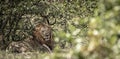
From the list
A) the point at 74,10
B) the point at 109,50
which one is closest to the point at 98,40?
the point at 109,50

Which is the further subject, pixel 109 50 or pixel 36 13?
pixel 36 13

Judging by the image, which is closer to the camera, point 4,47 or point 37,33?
point 4,47

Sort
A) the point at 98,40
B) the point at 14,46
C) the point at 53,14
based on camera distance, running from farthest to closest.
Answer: the point at 53,14 → the point at 14,46 → the point at 98,40

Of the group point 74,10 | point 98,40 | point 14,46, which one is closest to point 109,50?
point 98,40

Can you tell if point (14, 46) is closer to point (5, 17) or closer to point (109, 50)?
point (5, 17)

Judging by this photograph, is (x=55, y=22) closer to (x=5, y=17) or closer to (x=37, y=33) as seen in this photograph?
(x=37, y=33)

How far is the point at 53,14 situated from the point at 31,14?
41.4 inches

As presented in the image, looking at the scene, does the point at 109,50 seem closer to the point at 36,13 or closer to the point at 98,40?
the point at 98,40

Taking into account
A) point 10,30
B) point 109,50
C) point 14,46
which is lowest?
point 109,50

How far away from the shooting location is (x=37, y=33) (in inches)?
724

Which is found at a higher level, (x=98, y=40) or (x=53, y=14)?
(x=53, y=14)

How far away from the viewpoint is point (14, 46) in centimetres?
1636

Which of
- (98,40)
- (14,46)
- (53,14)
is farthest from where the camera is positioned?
(53,14)

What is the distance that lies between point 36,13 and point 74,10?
192 centimetres
